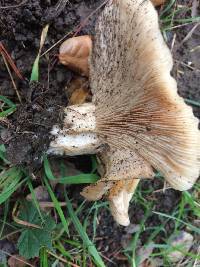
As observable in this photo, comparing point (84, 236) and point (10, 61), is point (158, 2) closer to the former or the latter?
point (10, 61)

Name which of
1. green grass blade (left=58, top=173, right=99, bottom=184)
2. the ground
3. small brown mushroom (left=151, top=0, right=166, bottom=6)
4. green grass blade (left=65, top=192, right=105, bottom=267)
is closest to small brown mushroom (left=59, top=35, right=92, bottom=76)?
the ground

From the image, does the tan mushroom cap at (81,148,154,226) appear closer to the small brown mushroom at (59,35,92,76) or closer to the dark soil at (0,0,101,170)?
the dark soil at (0,0,101,170)

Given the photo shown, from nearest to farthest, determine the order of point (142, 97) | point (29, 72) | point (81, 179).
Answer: point (142, 97) < point (81, 179) < point (29, 72)

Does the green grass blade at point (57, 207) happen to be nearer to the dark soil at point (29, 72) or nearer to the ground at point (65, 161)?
the ground at point (65, 161)

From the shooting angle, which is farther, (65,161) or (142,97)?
(65,161)

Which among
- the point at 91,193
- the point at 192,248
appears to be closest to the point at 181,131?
the point at 91,193

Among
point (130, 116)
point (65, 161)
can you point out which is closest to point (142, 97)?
point (130, 116)

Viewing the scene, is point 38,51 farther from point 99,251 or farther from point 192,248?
point 192,248
